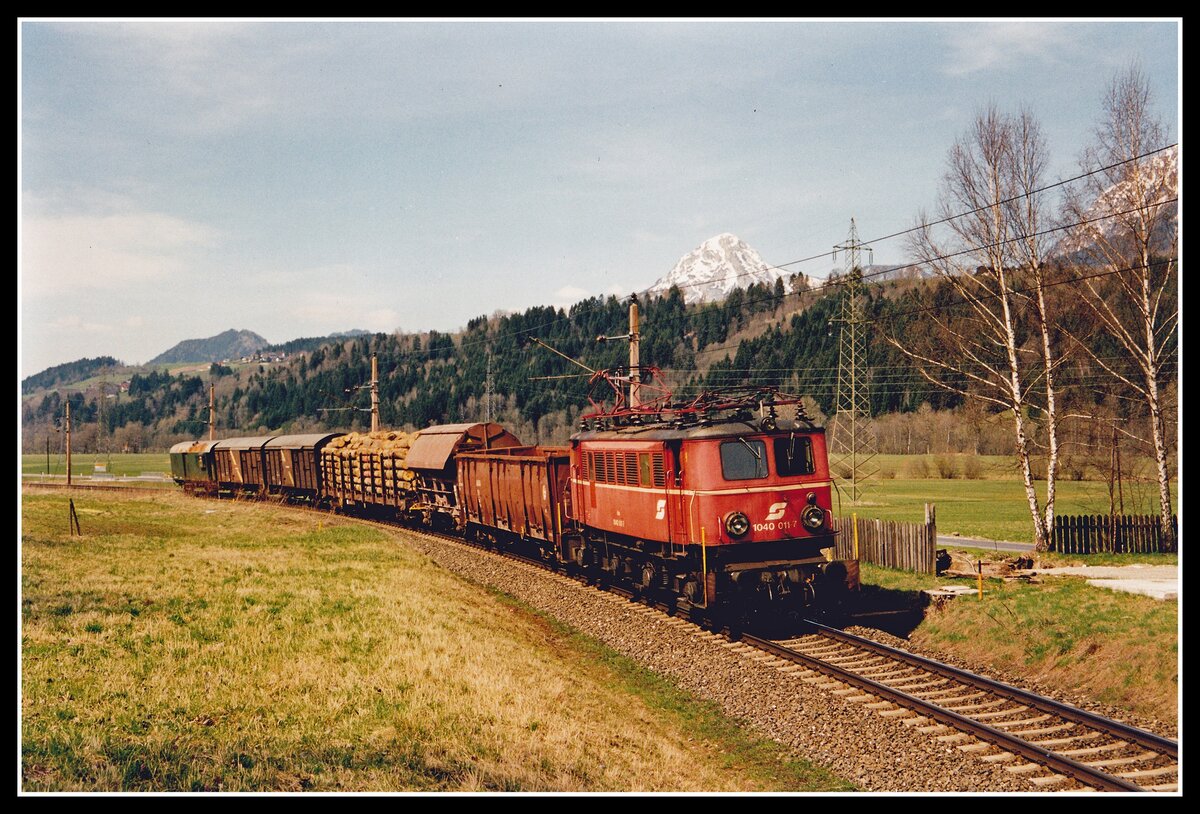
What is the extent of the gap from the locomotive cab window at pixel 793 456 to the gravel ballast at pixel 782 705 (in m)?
3.65

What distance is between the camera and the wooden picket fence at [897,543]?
2375cm

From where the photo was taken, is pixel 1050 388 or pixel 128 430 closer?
pixel 1050 388

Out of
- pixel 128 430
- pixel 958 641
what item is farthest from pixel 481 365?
pixel 958 641

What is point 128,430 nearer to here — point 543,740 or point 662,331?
point 662,331

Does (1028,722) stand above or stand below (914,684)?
above

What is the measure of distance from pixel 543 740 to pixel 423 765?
180 centimetres

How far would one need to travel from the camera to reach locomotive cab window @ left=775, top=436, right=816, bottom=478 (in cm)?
1786

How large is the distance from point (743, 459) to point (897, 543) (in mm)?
9770

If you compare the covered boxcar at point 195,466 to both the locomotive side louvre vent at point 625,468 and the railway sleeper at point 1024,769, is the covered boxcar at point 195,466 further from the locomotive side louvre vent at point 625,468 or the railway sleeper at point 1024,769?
the railway sleeper at point 1024,769

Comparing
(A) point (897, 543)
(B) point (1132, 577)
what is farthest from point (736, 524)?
(B) point (1132, 577)

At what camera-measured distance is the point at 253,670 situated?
45.1ft

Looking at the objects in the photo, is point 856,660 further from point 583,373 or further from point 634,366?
point 583,373

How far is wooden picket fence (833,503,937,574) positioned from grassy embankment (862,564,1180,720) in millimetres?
2589

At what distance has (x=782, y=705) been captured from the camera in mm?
13781
